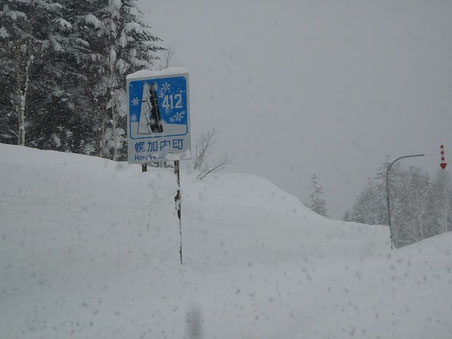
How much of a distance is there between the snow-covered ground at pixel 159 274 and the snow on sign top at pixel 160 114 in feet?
6.71

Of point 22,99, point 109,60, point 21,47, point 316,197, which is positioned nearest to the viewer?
point 22,99

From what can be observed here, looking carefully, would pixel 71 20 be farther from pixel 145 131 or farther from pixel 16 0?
pixel 145 131

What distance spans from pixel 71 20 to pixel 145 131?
17639 millimetres

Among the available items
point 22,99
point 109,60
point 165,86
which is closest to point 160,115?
point 165,86

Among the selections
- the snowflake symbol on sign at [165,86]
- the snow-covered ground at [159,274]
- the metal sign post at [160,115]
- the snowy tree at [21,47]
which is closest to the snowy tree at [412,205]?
the snow-covered ground at [159,274]

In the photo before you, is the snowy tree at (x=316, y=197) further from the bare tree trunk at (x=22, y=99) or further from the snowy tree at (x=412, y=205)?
the bare tree trunk at (x=22, y=99)

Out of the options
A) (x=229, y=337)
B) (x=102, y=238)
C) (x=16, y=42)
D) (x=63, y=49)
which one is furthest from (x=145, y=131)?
(x=63, y=49)

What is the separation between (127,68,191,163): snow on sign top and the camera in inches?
275

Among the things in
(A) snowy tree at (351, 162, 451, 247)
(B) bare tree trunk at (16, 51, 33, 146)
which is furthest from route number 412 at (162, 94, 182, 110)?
(A) snowy tree at (351, 162, 451, 247)

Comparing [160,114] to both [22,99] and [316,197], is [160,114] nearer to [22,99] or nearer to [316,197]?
[22,99]

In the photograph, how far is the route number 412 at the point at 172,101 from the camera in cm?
695

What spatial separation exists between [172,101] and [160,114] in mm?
367

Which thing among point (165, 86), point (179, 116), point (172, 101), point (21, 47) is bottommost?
point (179, 116)

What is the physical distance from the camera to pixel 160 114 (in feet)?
22.9
